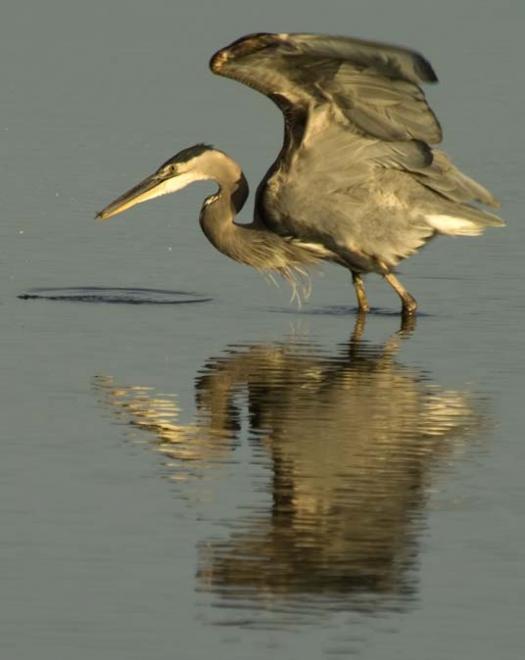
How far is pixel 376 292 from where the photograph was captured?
1692cm

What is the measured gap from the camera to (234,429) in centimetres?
1165

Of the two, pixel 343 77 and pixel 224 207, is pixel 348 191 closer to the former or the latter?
pixel 224 207

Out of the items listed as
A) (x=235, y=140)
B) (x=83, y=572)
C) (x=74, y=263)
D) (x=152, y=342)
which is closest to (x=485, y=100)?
(x=235, y=140)

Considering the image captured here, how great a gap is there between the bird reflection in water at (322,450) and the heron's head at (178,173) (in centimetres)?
222

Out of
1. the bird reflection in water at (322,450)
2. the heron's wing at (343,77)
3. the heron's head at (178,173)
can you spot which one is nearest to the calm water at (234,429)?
the bird reflection in water at (322,450)

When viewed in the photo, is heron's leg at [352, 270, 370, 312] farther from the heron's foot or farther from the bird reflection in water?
the bird reflection in water

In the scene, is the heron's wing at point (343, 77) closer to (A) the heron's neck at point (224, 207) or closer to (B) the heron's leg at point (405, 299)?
(A) the heron's neck at point (224, 207)

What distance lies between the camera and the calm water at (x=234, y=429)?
849 cm

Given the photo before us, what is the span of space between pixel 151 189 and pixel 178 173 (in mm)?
231

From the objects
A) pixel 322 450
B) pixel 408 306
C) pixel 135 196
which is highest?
pixel 322 450

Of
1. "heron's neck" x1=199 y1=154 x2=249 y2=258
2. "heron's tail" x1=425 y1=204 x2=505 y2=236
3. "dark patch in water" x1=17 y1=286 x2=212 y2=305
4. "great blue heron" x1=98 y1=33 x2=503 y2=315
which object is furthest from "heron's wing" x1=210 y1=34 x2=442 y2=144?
"dark patch in water" x1=17 y1=286 x2=212 y2=305

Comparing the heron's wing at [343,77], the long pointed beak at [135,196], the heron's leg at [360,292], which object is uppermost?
the heron's wing at [343,77]

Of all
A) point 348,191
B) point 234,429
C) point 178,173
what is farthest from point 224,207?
point 234,429

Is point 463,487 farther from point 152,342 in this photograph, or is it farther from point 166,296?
point 166,296
